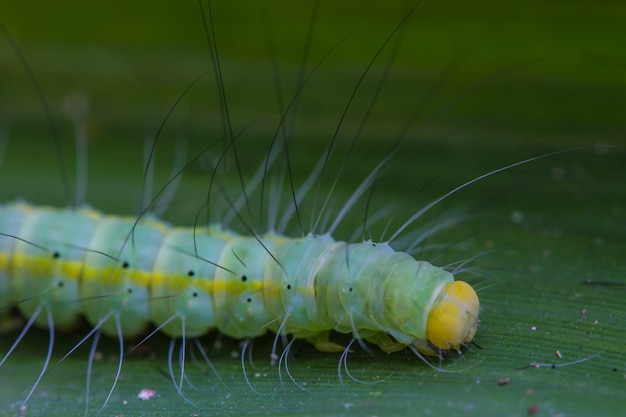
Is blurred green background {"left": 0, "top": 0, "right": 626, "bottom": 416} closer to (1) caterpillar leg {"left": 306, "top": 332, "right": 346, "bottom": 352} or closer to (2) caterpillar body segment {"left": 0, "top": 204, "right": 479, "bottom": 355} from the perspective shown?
(1) caterpillar leg {"left": 306, "top": 332, "right": 346, "bottom": 352}

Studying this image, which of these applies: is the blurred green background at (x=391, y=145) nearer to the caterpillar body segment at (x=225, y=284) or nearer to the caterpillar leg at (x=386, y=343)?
the caterpillar leg at (x=386, y=343)

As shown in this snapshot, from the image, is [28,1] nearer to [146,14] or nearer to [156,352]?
[146,14]

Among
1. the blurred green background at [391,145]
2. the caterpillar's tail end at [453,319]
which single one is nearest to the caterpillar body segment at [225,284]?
the caterpillar's tail end at [453,319]

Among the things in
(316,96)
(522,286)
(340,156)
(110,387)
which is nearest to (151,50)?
(316,96)

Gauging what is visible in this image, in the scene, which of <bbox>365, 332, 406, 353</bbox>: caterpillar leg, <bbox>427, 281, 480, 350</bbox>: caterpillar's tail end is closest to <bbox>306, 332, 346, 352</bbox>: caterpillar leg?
<bbox>365, 332, 406, 353</bbox>: caterpillar leg

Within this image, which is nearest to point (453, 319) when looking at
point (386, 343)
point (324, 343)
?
point (386, 343)

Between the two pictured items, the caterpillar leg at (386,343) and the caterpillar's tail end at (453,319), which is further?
the caterpillar leg at (386,343)
